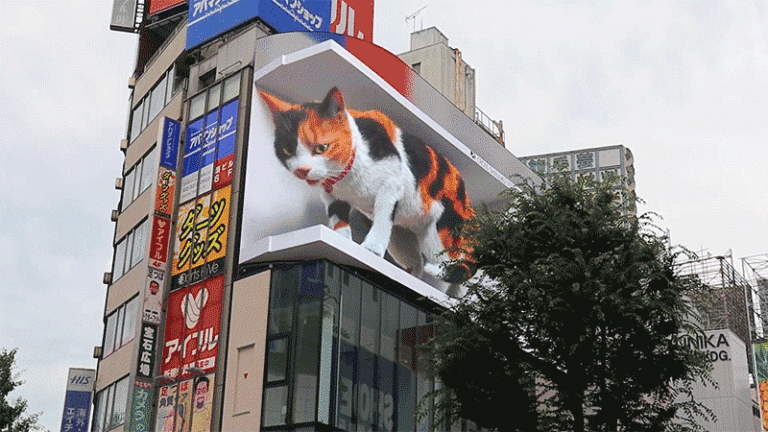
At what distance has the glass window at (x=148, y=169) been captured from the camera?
129ft

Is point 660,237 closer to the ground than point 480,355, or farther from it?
farther from it

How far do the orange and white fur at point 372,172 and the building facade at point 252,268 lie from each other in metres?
0.42

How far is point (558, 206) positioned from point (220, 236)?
12.7 m

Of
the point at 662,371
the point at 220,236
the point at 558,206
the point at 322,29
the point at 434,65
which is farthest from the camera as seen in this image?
the point at 434,65

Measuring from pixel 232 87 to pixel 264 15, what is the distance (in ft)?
10.2

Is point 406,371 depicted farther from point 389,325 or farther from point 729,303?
point 729,303

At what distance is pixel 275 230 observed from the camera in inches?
1313

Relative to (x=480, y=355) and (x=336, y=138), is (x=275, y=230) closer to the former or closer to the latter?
(x=336, y=138)

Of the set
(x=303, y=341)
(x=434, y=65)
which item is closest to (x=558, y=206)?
(x=303, y=341)

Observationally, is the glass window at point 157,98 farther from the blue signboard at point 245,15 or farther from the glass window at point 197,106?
the glass window at point 197,106


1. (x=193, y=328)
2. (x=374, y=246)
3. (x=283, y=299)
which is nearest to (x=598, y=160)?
(x=374, y=246)

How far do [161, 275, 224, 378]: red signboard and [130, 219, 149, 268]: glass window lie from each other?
443cm

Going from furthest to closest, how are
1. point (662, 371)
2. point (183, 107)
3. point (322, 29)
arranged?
point (322, 29) → point (183, 107) → point (662, 371)

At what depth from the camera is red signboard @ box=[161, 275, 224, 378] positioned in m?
32.2
